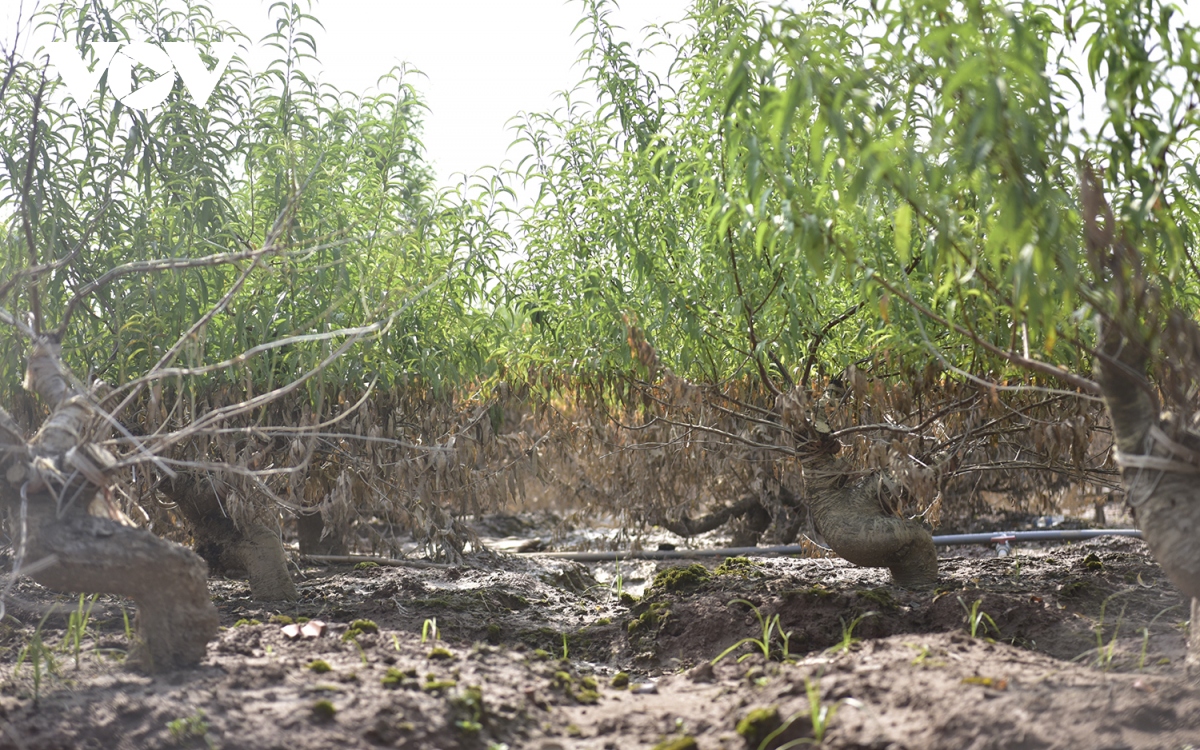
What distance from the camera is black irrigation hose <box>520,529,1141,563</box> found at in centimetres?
593

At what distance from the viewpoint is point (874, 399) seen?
432cm

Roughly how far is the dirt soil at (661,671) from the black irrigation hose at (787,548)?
136 cm

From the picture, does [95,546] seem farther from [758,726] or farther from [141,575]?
[758,726]

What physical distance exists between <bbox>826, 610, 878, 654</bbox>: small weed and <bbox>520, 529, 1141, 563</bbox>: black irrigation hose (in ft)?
7.31

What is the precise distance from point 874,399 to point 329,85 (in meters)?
3.19

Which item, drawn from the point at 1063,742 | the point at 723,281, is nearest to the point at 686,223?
the point at 723,281

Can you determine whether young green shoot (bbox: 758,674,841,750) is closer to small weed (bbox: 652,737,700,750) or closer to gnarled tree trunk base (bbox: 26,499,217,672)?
small weed (bbox: 652,737,700,750)

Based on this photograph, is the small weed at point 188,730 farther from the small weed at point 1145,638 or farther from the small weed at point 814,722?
the small weed at point 1145,638

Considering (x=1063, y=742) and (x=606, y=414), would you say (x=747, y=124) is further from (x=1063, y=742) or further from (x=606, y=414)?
(x=606, y=414)

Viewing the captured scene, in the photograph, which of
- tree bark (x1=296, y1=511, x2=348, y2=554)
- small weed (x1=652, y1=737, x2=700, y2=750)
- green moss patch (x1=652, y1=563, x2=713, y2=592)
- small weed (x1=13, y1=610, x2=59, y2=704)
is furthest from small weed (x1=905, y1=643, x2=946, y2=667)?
tree bark (x1=296, y1=511, x2=348, y2=554)

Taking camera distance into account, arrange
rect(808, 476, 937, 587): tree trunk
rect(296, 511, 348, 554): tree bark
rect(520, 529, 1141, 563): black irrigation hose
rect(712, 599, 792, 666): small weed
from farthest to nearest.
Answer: rect(520, 529, 1141, 563): black irrigation hose
rect(296, 511, 348, 554): tree bark
rect(808, 476, 937, 587): tree trunk
rect(712, 599, 792, 666): small weed

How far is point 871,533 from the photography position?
161 inches

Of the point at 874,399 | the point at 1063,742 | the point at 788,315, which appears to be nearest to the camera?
the point at 1063,742

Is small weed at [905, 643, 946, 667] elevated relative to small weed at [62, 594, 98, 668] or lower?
lower
